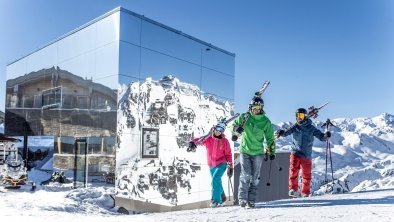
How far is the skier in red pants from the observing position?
812 cm

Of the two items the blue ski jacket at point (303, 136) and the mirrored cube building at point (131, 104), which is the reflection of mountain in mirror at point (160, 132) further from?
the blue ski jacket at point (303, 136)

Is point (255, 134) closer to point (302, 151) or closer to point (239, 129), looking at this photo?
point (239, 129)

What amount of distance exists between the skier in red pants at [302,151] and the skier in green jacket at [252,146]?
1663 mm

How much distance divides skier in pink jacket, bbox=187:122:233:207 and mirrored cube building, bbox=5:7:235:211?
2.81m

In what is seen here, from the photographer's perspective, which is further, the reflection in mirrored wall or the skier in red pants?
the reflection in mirrored wall

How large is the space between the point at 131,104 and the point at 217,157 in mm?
3304

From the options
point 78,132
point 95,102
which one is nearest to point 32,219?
point 95,102

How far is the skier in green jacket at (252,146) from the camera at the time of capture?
612 centimetres

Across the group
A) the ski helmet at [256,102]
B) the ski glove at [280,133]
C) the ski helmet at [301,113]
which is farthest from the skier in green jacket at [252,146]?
the ski helmet at [301,113]

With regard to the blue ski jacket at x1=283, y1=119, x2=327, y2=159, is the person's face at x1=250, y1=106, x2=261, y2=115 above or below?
above

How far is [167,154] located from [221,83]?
14.1 ft

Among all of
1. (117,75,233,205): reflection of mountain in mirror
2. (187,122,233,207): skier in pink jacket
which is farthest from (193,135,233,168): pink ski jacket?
(117,75,233,205): reflection of mountain in mirror

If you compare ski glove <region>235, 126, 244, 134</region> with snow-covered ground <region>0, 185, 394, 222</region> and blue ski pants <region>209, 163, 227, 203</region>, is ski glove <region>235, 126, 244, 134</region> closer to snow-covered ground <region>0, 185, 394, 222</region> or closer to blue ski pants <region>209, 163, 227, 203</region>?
snow-covered ground <region>0, 185, 394, 222</region>

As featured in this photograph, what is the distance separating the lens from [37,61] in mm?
13477
